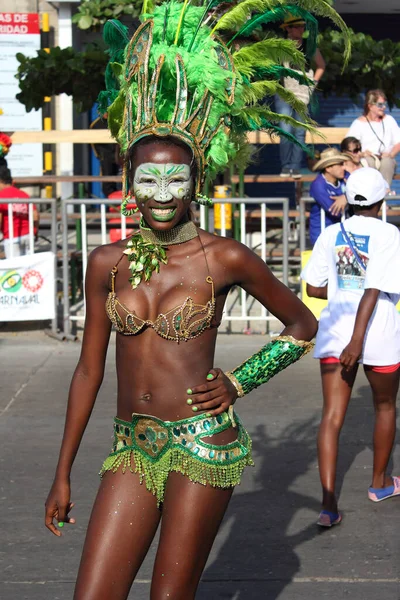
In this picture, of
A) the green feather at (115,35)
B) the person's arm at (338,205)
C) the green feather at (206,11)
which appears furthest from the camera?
the person's arm at (338,205)

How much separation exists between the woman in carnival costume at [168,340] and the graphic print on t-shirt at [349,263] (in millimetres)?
1927

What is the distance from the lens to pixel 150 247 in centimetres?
361

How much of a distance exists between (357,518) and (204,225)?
4831 millimetres

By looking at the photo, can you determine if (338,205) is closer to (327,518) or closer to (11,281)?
(11,281)

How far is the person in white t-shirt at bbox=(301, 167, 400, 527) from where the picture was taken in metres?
5.57

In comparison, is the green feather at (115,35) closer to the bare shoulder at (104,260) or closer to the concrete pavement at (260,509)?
the bare shoulder at (104,260)

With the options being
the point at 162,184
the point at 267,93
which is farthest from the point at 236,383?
the point at 267,93

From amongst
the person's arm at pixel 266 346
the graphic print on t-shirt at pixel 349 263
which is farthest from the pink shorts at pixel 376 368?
the person's arm at pixel 266 346

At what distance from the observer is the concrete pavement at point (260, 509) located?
4.88 m

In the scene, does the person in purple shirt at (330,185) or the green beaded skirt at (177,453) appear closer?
the green beaded skirt at (177,453)

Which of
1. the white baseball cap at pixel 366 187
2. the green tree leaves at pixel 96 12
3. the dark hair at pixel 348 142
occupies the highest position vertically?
the green tree leaves at pixel 96 12

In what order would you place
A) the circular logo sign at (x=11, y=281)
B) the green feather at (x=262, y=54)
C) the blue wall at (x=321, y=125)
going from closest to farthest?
the green feather at (x=262, y=54)
the circular logo sign at (x=11, y=281)
the blue wall at (x=321, y=125)

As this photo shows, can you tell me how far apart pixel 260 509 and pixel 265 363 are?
2321 mm

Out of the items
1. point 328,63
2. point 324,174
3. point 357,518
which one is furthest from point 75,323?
point 357,518
